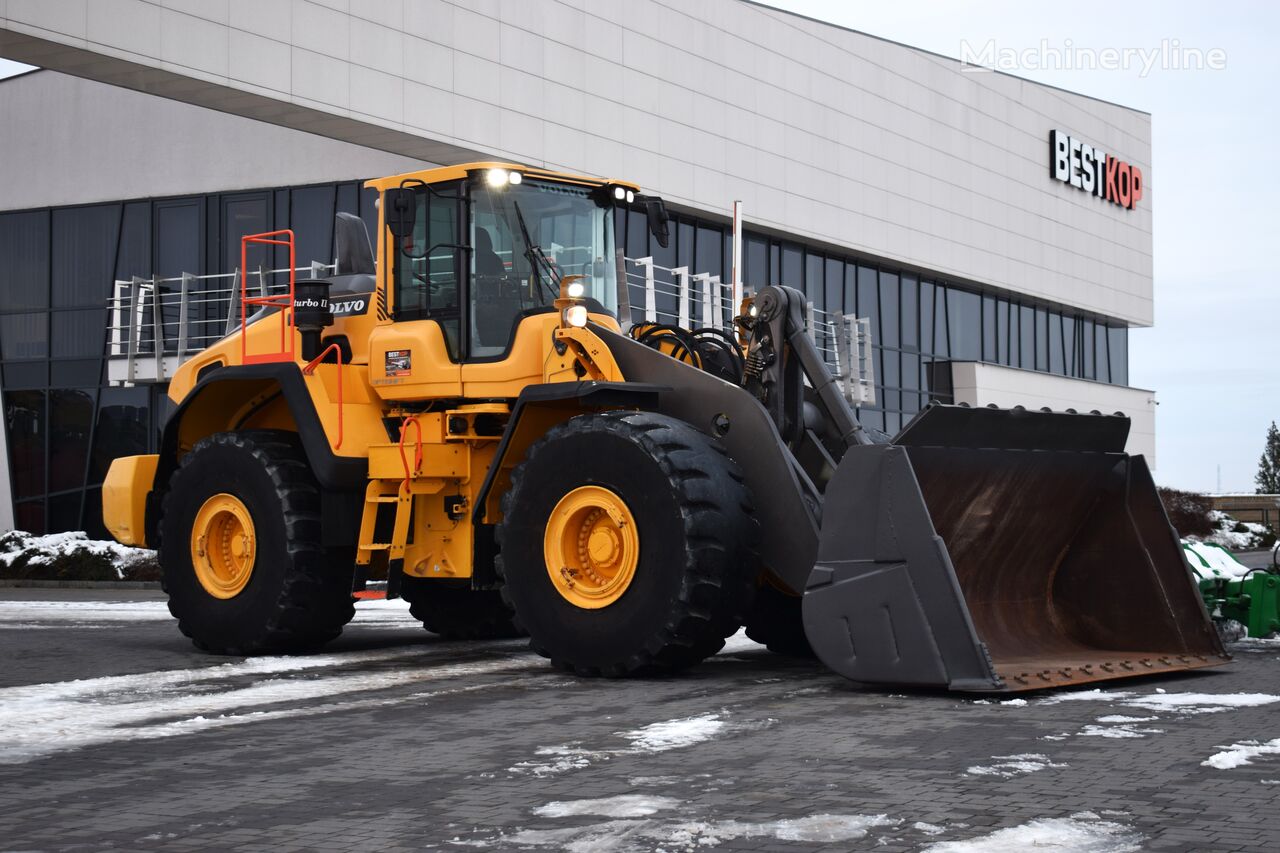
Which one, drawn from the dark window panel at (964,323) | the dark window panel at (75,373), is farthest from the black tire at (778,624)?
the dark window panel at (964,323)

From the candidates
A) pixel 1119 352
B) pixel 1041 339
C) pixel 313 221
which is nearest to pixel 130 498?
pixel 313 221

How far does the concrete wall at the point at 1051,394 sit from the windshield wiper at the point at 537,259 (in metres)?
26.2

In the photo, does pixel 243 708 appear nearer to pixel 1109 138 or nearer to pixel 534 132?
pixel 534 132

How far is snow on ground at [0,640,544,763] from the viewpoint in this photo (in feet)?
27.2

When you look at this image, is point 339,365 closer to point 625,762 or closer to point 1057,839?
point 625,762

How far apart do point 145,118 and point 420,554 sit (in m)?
20.0

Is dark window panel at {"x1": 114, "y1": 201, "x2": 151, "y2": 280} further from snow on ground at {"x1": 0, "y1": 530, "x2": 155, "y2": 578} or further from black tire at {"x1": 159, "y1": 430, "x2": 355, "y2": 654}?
black tire at {"x1": 159, "y1": 430, "x2": 355, "y2": 654}

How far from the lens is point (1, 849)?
5469 millimetres

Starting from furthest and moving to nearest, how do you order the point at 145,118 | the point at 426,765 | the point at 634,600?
the point at 145,118 → the point at 634,600 → the point at 426,765

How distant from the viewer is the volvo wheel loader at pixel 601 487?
30.7 feet

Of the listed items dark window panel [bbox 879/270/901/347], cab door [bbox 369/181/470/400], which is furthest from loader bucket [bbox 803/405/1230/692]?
dark window panel [bbox 879/270/901/347]

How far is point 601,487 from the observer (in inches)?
395

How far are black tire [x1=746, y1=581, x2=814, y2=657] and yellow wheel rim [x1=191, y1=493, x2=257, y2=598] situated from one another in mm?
3983

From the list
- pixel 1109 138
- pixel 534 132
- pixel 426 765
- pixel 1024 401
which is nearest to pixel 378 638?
pixel 426 765
